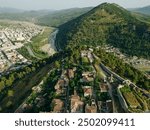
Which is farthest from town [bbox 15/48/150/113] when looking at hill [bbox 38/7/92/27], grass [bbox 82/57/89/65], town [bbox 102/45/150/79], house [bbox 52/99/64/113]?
hill [bbox 38/7/92/27]

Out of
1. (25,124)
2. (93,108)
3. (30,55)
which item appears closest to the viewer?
(25,124)

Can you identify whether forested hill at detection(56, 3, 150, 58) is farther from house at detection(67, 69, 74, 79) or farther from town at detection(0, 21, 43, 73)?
house at detection(67, 69, 74, 79)

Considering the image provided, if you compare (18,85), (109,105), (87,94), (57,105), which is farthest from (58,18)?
(109,105)

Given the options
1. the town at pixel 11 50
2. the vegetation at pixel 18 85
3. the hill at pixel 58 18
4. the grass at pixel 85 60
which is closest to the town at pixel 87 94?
the vegetation at pixel 18 85

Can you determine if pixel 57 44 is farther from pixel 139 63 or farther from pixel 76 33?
pixel 139 63

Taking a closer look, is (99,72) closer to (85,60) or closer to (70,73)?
(70,73)

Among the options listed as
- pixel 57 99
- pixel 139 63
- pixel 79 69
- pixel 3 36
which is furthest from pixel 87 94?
pixel 3 36
